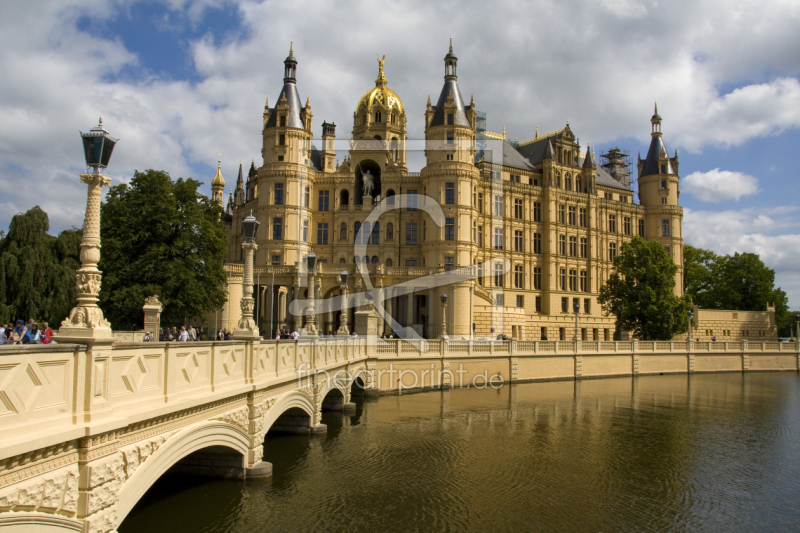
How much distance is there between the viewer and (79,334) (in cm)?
770

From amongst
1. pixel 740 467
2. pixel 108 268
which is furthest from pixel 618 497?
pixel 108 268

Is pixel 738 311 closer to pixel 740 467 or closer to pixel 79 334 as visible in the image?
pixel 740 467

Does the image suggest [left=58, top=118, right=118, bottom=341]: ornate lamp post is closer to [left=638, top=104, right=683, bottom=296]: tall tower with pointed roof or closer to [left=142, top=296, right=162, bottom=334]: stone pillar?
[left=142, top=296, right=162, bottom=334]: stone pillar

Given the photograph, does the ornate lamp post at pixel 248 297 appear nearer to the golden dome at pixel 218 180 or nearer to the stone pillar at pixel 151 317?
the stone pillar at pixel 151 317

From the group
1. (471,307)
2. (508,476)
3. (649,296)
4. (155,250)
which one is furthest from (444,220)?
(508,476)

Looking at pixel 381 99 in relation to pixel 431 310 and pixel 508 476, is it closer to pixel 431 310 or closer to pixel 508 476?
pixel 431 310

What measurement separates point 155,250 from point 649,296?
42.6 metres

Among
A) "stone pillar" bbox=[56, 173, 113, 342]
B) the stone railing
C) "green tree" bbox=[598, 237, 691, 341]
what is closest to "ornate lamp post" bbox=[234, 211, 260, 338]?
the stone railing

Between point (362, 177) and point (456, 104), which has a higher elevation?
point (456, 104)

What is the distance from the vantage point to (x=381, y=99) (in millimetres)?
68125

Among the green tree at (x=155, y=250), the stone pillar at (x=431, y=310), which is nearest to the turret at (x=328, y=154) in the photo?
the stone pillar at (x=431, y=310)

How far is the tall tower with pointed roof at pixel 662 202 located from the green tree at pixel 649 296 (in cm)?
1797

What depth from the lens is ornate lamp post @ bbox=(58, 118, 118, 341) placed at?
7777mm

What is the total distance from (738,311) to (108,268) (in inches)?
2830
